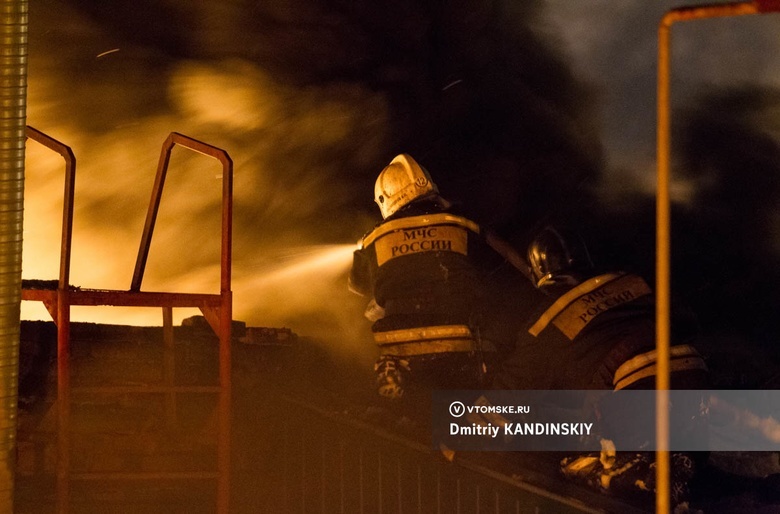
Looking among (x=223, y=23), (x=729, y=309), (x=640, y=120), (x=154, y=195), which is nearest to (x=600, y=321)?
(x=729, y=309)

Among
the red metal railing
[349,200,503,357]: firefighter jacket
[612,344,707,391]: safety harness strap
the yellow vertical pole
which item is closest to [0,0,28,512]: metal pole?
the red metal railing

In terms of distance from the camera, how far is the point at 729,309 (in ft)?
20.2

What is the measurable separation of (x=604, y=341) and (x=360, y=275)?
65.4 inches

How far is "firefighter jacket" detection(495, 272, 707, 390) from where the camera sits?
5602 millimetres

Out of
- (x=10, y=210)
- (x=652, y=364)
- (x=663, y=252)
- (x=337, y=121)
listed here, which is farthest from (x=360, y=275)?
(x=663, y=252)

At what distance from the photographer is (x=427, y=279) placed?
615 centimetres

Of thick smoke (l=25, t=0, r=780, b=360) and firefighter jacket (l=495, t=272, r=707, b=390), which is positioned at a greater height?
thick smoke (l=25, t=0, r=780, b=360)

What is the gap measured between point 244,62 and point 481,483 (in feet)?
10.2

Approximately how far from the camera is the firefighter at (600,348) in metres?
5.56

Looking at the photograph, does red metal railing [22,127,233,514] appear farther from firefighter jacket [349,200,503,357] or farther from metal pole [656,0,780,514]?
metal pole [656,0,780,514]

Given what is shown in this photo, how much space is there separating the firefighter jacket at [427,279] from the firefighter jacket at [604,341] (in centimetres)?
48

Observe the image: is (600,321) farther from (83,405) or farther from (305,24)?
(83,405)

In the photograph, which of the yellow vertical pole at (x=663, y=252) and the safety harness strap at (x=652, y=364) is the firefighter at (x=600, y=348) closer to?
the safety harness strap at (x=652, y=364)

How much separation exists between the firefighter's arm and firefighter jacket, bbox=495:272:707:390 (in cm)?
112
